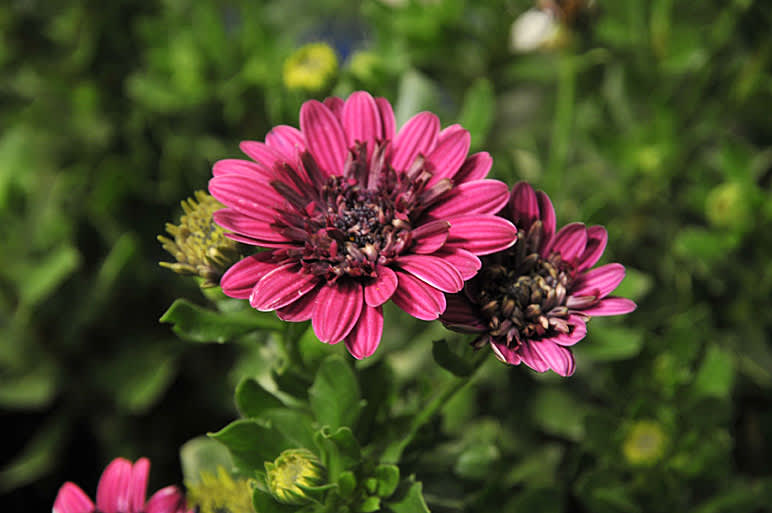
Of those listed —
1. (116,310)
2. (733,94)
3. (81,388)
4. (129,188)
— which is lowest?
(81,388)

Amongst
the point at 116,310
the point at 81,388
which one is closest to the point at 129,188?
the point at 116,310

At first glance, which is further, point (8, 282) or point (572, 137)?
point (572, 137)

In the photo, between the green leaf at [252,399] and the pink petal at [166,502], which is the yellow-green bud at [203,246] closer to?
the green leaf at [252,399]

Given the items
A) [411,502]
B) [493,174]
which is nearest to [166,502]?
[411,502]

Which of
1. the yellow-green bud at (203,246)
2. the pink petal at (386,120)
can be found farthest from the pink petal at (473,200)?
the yellow-green bud at (203,246)

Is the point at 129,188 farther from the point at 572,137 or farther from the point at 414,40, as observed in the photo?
the point at 572,137

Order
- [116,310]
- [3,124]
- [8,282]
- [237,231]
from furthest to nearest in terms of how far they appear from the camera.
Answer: [3,124], [116,310], [8,282], [237,231]
